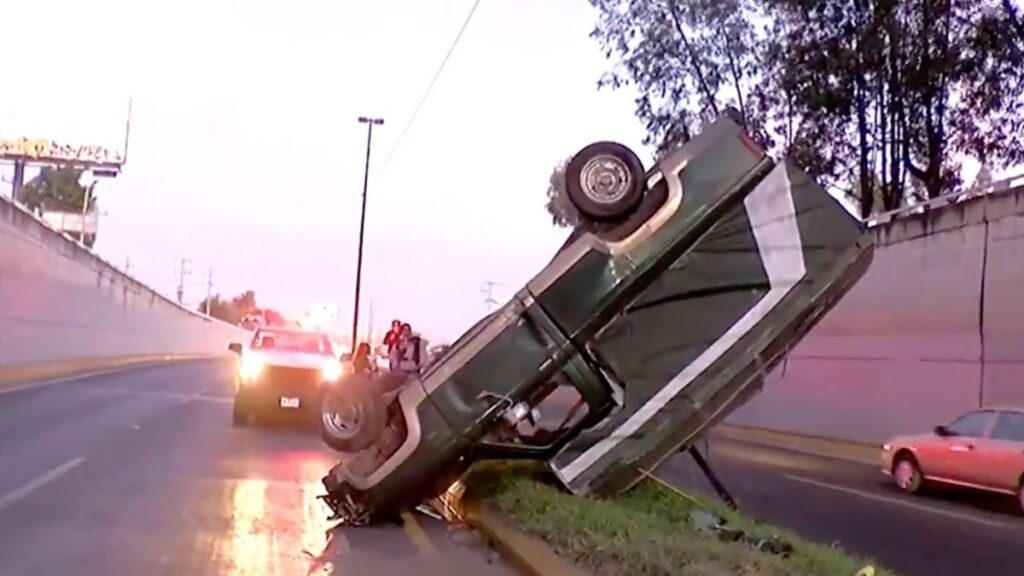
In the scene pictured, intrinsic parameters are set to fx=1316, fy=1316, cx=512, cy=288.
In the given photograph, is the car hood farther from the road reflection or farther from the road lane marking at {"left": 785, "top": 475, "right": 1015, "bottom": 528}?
the road lane marking at {"left": 785, "top": 475, "right": 1015, "bottom": 528}

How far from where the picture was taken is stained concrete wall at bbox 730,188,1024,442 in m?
24.2

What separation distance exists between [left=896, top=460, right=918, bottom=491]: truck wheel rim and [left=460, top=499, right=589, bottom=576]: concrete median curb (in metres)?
9.40

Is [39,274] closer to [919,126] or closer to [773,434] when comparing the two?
[773,434]

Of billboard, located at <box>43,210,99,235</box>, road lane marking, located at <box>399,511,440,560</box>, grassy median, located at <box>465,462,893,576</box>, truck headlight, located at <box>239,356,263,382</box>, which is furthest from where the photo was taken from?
billboard, located at <box>43,210,99,235</box>

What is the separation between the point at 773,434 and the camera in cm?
3150

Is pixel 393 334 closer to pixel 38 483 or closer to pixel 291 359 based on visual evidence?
pixel 291 359

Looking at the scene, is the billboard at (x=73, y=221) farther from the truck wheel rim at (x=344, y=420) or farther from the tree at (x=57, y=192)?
the truck wheel rim at (x=344, y=420)

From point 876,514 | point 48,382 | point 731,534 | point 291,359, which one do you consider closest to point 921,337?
point 876,514

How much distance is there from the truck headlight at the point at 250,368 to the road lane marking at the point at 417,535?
11077 millimetres

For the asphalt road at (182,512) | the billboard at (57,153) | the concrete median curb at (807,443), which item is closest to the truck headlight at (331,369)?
the asphalt road at (182,512)

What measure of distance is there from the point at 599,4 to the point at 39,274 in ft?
61.5

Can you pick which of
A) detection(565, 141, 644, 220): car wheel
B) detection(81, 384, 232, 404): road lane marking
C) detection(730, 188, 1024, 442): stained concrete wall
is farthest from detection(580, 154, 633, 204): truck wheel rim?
detection(81, 384, 232, 404): road lane marking

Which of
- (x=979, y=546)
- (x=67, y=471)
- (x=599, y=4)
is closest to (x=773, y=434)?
(x=599, y=4)

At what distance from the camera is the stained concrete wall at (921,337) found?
24.2 m
